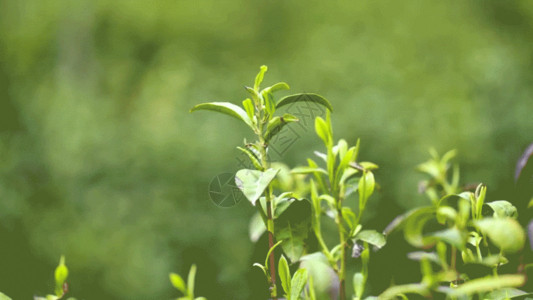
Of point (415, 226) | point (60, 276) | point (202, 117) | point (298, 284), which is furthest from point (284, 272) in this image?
point (202, 117)

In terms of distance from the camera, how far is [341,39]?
2.48 m

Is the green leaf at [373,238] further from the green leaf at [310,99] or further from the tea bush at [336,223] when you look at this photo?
the green leaf at [310,99]

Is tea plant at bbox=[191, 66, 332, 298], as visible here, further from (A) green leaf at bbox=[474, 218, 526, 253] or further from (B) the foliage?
(A) green leaf at bbox=[474, 218, 526, 253]

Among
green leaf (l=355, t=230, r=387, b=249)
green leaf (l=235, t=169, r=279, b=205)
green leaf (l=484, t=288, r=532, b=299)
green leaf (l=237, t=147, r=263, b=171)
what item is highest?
green leaf (l=237, t=147, r=263, b=171)

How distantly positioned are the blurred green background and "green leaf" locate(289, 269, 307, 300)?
1.37 meters

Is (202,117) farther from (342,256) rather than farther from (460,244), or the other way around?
(460,244)

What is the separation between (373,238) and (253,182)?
0.12 metres

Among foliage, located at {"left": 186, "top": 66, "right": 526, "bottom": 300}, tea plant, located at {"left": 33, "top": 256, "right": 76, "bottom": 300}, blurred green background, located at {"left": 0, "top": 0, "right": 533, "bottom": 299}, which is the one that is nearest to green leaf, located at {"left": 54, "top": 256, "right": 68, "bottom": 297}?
tea plant, located at {"left": 33, "top": 256, "right": 76, "bottom": 300}

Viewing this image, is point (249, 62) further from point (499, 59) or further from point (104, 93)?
point (499, 59)

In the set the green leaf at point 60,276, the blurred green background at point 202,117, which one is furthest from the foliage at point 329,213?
the blurred green background at point 202,117

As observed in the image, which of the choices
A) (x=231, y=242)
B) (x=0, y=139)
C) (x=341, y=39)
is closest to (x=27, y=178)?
(x=0, y=139)

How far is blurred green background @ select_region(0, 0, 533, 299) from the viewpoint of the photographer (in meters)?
2.04

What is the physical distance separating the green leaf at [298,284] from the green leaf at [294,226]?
0.06m

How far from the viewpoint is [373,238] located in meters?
0.44
